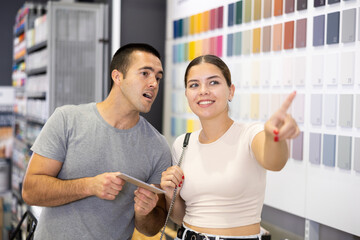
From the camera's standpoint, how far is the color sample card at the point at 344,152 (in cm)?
288

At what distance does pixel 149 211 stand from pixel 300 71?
1.75 metres

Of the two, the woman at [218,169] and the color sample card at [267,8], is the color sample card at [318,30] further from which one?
the woman at [218,169]

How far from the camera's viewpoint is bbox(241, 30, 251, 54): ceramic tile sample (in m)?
3.74

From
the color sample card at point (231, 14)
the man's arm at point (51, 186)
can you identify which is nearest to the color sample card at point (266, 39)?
the color sample card at point (231, 14)

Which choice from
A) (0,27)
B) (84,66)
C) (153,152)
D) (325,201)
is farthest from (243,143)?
(0,27)

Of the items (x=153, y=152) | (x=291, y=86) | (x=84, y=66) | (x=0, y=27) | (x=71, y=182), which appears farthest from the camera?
(x=0, y=27)

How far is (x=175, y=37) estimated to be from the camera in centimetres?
500

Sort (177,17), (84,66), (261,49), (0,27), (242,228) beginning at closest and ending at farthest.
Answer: (242,228), (261,49), (177,17), (84,66), (0,27)

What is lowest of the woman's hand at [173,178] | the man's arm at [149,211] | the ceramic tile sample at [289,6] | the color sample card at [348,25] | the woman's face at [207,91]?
the man's arm at [149,211]

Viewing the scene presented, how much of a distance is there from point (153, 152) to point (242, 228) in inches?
25.4

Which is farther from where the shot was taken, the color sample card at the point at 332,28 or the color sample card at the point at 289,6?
the color sample card at the point at 289,6

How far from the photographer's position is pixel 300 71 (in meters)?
3.21

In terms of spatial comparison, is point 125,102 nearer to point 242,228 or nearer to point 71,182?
point 71,182

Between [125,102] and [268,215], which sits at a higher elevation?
[125,102]
